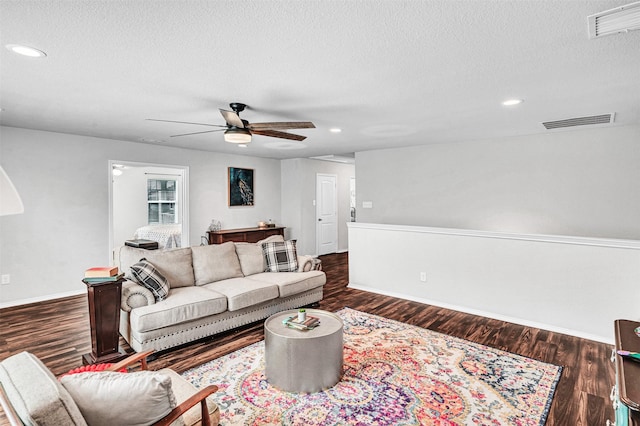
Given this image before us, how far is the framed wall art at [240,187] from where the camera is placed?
7.12m

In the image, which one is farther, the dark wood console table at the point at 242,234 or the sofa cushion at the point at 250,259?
the dark wood console table at the point at 242,234

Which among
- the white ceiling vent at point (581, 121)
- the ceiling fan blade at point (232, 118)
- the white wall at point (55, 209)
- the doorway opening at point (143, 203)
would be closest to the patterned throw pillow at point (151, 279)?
the ceiling fan blade at point (232, 118)

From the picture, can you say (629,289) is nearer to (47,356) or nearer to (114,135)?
(47,356)

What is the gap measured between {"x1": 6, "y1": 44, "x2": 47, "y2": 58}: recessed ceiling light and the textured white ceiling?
2.6 inches

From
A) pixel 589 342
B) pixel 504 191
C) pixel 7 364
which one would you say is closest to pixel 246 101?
pixel 7 364

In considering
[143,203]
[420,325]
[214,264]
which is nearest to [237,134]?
[214,264]

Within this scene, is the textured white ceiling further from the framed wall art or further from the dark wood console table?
the framed wall art

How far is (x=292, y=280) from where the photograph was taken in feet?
14.0

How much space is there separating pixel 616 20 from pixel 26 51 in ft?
10.7

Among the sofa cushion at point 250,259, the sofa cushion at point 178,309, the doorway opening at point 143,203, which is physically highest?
the doorway opening at point 143,203

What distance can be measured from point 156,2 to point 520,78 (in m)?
2.44

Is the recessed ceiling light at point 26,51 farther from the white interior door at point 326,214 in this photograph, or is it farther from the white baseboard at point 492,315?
the white interior door at point 326,214

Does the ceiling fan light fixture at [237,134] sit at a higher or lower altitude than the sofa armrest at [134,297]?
higher

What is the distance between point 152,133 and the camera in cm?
475
